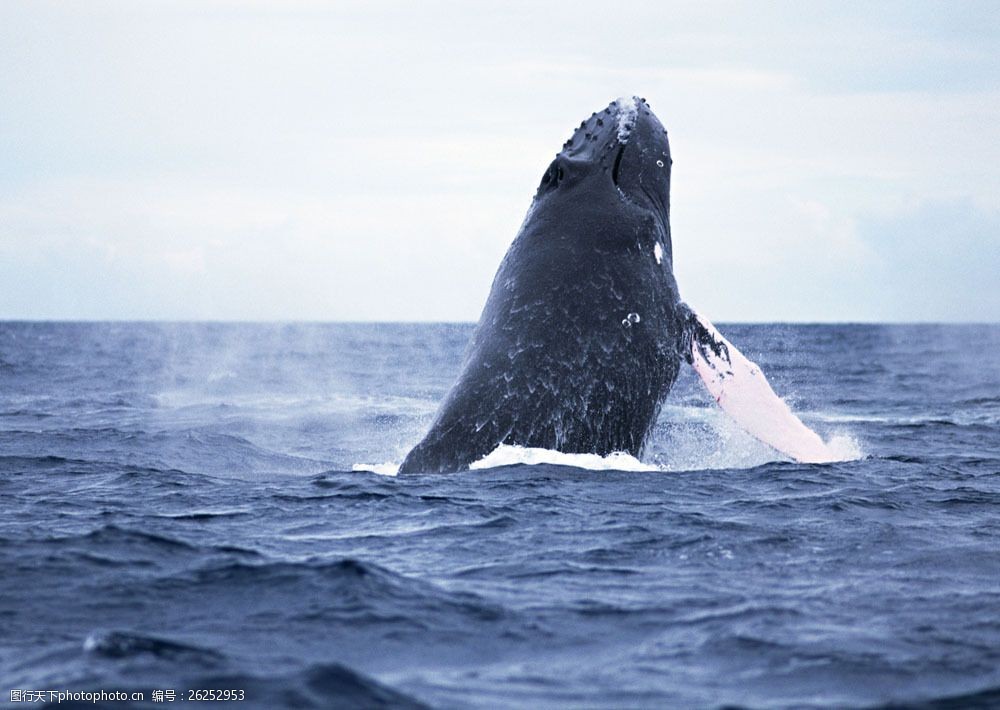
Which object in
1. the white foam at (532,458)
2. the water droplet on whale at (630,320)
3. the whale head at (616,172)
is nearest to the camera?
the white foam at (532,458)

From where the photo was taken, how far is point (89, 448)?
16969mm

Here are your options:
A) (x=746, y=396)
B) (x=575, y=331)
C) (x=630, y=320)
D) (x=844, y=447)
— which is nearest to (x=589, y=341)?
(x=575, y=331)

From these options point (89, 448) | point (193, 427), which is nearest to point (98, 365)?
point (193, 427)

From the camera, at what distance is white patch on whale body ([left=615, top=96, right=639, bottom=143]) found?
1418 cm

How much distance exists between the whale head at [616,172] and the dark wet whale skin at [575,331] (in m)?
0.02

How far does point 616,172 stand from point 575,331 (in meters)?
2.33

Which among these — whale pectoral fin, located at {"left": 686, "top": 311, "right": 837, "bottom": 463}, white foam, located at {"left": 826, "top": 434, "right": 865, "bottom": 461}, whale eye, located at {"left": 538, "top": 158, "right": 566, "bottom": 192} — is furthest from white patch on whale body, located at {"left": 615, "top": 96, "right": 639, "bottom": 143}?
white foam, located at {"left": 826, "top": 434, "right": 865, "bottom": 461}

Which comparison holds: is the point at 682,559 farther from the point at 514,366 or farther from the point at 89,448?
the point at 89,448

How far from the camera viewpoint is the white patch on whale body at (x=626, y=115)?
14.2 meters

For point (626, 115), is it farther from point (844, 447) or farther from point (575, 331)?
point (844, 447)

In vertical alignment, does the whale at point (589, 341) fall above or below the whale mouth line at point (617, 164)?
below

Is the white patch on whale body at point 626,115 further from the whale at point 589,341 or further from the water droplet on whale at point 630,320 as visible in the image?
the water droplet on whale at point 630,320

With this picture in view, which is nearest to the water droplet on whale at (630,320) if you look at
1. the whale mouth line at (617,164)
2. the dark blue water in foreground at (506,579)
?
the dark blue water in foreground at (506,579)

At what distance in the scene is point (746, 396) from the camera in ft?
43.5
